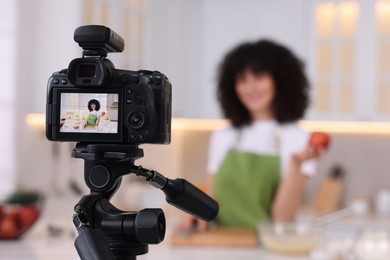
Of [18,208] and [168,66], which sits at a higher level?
[168,66]

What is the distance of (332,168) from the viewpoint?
123 inches

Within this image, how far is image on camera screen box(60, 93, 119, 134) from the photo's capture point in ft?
1.83

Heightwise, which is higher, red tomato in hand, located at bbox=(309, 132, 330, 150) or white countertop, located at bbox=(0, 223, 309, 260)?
red tomato in hand, located at bbox=(309, 132, 330, 150)

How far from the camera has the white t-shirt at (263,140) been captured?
222cm

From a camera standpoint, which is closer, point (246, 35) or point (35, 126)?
point (35, 126)

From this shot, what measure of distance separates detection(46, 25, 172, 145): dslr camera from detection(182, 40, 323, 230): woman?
52.2 inches

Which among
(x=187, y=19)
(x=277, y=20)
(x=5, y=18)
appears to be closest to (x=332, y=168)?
(x=277, y=20)

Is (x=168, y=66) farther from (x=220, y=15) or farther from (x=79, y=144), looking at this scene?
(x=79, y=144)

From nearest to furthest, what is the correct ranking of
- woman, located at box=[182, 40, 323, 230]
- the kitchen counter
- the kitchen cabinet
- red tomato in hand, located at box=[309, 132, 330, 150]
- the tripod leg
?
the tripod leg, the kitchen counter, red tomato in hand, located at box=[309, 132, 330, 150], woman, located at box=[182, 40, 323, 230], the kitchen cabinet

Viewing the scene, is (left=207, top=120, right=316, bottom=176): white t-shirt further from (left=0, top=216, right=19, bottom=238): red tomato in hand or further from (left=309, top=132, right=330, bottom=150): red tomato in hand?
(left=0, top=216, right=19, bottom=238): red tomato in hand

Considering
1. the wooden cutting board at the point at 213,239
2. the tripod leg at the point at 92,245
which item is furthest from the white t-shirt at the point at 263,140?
the tripod leg at the point at 92,245

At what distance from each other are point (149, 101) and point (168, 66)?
2.33 m

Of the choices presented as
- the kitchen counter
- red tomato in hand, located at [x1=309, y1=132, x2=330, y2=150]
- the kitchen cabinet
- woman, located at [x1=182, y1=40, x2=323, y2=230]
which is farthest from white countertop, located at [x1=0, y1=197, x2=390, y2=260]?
→ the kitchen cabinet

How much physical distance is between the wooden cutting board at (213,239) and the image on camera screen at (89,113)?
3.35 ft
